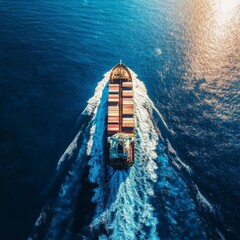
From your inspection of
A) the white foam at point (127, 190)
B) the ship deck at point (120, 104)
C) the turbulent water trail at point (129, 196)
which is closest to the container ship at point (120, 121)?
the ship deck at point (120, 104)

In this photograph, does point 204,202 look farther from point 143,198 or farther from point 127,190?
point 127,190

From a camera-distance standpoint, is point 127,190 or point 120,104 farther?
point 120,104

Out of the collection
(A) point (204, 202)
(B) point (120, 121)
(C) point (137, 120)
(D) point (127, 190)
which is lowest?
(A) point (204, 202)

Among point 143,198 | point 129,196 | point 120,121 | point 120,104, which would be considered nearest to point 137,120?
point 120,104

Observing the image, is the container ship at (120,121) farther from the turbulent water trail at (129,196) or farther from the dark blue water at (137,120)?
the dark blue water at (137,120)

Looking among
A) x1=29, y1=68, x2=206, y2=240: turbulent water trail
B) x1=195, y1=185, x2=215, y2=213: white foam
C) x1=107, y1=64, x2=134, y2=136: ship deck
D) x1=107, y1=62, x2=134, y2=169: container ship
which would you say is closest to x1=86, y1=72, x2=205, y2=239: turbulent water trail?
x1=29, y1=68, x2=206, y2=240: turbulent water trail

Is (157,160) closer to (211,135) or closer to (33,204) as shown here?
(211,135)
